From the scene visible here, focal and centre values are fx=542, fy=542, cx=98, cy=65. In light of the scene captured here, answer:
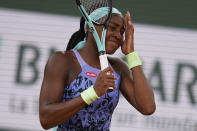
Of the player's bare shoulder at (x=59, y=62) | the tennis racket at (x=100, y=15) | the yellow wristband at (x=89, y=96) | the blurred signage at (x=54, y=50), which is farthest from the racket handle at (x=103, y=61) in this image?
the blurred signage at (x=54, y=50)

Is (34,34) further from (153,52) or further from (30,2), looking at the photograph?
(153,52)

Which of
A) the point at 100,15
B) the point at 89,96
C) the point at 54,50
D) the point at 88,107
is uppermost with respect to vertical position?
the point at 100,15

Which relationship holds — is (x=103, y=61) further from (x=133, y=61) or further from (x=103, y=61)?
(x=133, y=61)

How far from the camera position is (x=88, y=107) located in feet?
10.2

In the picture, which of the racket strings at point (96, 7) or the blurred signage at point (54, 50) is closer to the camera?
the racket strings at point (96, 7)

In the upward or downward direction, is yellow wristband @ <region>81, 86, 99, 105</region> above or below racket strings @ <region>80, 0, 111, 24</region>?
below

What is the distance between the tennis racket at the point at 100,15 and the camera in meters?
2.99

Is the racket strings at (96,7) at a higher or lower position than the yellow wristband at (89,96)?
higher

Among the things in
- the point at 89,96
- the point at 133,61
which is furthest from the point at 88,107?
the point at 133,61

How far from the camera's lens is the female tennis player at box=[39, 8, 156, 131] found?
114 inches

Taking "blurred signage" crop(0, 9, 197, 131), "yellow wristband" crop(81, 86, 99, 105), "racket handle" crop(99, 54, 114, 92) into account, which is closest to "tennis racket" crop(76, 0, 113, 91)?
"racket handle" crop(99, 54, 114, 92)

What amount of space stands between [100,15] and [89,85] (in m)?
0.42

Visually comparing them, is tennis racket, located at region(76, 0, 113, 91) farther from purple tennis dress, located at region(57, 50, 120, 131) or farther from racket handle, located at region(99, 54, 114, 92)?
purple tennis dress, located at region(57, 50, 120, 131)

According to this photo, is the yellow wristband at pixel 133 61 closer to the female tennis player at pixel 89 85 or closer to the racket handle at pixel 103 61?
the female tennis player at pixel 89 85
